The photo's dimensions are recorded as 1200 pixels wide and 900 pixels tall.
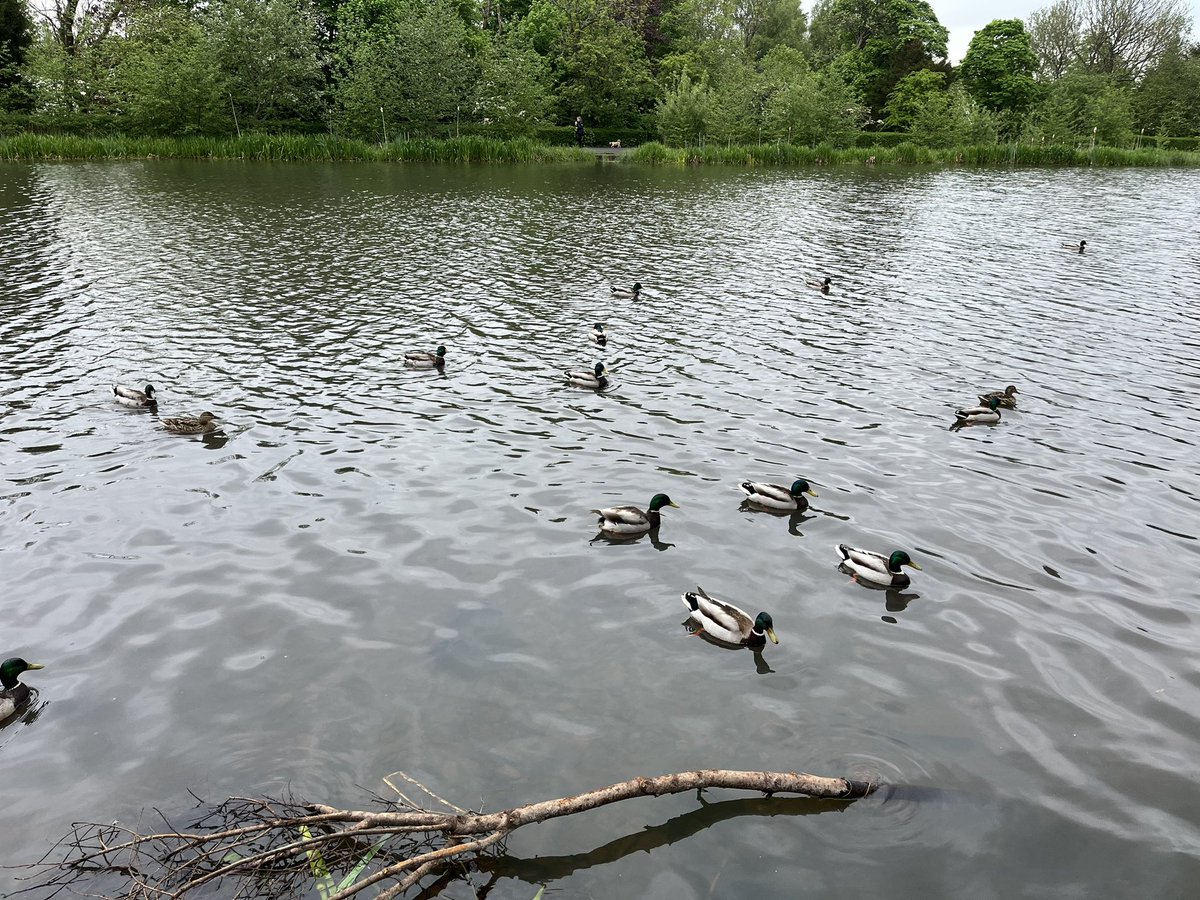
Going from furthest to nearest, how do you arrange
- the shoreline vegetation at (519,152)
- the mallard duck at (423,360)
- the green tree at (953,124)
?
the green tree at (953,124)
the shoreline vegetation at (519,152)
the mallard duck at (423,360)

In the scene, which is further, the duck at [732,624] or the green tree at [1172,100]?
the green tree at [1172,100]

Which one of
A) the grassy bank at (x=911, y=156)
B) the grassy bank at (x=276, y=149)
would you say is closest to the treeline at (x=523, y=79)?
the grassy bank at (x=911, y=156)

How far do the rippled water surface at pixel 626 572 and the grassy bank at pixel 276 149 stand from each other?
3852 centimetres

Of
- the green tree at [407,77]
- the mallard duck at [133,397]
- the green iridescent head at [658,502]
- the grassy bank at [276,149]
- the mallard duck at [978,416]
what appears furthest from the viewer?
the green tree at [407,77]

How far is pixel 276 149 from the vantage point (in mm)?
58031

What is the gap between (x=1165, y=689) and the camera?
26.1ft

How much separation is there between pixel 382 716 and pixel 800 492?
21.1ft

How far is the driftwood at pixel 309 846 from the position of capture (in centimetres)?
557

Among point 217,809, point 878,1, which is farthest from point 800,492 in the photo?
point 878,1

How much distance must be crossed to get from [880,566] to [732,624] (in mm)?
2182

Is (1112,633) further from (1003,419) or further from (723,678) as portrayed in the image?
(1003,419)

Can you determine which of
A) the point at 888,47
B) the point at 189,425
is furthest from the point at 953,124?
the point at 189,425

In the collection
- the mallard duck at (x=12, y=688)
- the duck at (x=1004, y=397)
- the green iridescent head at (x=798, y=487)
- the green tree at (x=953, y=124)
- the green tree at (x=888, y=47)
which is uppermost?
the green tree at (x=888, y=47)

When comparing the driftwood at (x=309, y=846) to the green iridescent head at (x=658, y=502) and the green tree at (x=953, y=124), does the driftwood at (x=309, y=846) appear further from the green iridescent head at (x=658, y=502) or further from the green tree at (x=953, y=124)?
the green tree at (x=953, y=124)
